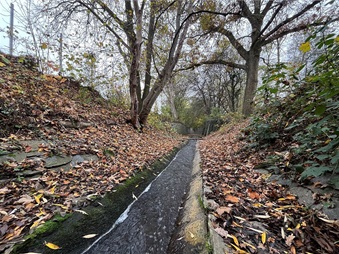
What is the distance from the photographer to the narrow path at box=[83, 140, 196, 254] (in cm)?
136

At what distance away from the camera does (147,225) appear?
1662mm

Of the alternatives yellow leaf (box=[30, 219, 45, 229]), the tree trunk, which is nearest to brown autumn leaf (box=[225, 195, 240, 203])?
yellow leaf (box=[30, 219, 45, 229])

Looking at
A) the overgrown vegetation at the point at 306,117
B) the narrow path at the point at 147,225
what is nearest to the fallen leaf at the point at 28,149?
the narrow path at the point at 147,225

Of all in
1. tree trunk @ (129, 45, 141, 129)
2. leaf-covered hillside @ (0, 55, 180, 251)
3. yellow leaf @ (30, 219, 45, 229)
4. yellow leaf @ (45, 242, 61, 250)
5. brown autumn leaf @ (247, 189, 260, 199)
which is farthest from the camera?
tree trunk @ (129, 45, 141, 129)

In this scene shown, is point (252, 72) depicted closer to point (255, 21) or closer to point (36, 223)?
point (255, 21)

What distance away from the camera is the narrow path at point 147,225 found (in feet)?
4.48

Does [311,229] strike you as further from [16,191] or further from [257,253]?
[16,191]

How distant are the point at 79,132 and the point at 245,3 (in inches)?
300

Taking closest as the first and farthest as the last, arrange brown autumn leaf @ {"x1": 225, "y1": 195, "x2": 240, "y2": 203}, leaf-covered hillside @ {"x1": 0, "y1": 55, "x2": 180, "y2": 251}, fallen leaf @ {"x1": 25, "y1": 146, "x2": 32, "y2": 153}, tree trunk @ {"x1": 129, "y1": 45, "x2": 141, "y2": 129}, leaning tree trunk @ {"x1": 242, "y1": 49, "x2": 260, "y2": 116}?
1. leaf-covered hillside @ {"x1": 0, "y1": 55, "x2": 180, "y2": 251}
2. brown autumn leaf @ {"x1": 225, "y1": 195, "x2": 240, "y2": 203}
3. fallen leaf @ {"x1": 25, "y1": 146, "x2": 32, "y2": 153}
4. tree trunk @ {"x1": 129, "y1": 45, "x2": 141, "y2": 129}
5. leaning tree trunk @ {"x1": 242, "y1": 49, "x2": 260, "y2": 116}

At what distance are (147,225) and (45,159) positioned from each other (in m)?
1.73

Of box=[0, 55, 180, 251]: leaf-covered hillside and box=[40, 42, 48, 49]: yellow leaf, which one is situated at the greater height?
box=[40, 42, 48, 49]: yellow leaf

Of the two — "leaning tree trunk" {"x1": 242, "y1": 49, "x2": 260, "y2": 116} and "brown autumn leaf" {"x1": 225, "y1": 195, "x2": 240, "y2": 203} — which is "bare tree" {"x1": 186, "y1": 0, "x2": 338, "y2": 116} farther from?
"brown autumn leaf" {"x1": 225, "y1": 195, "x2": 240, "y2": 203}

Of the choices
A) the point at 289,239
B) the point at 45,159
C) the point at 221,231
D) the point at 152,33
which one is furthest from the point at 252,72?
the point at 45,159

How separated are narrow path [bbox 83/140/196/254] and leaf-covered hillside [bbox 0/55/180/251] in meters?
0.51
